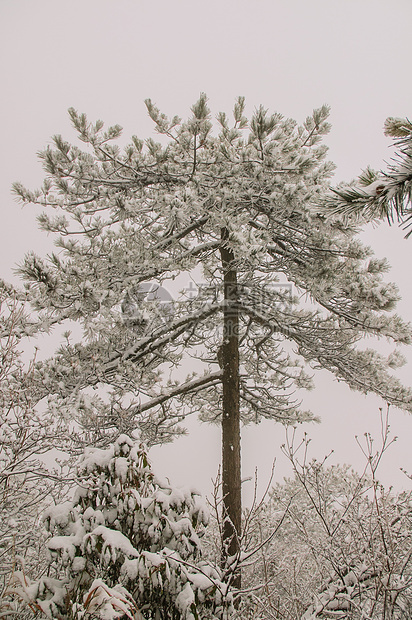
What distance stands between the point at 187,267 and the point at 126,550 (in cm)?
426

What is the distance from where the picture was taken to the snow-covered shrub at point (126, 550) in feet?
7.56

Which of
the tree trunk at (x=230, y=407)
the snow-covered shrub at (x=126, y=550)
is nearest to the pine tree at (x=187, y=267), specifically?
the tree trunk at (x=230, y=407)

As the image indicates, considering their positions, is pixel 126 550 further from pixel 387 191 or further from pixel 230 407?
pixel 230 407

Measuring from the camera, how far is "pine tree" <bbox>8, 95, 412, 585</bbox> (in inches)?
204

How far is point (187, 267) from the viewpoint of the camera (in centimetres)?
598

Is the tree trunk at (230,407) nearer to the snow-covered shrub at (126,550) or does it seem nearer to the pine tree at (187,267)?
the pine tree at (187,267)

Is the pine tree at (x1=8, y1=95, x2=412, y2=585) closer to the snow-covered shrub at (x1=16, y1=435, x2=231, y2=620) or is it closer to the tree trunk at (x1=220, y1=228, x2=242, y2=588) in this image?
the tree trunk at (x1=220, y1=228, x2=242, y2=588)

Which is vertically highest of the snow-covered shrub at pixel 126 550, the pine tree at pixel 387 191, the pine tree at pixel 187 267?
the pine tree at pixel 187 267

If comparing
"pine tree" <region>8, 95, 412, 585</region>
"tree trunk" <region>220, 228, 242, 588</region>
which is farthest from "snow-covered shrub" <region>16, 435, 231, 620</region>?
"tree trunk" <region>220, 228, 242, 588</region>

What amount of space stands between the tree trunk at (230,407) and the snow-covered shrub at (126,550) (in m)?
3.01

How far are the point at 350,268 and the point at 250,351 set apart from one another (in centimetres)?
302

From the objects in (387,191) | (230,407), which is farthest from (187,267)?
(387,191)

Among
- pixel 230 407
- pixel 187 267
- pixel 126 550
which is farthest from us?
pixel 230 407

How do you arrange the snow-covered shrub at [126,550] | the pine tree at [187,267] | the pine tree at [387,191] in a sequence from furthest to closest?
1. the pine tree at [187,267]
2. the snow-covered shrub at [126,550]
3. the pine tree at [387,191]
